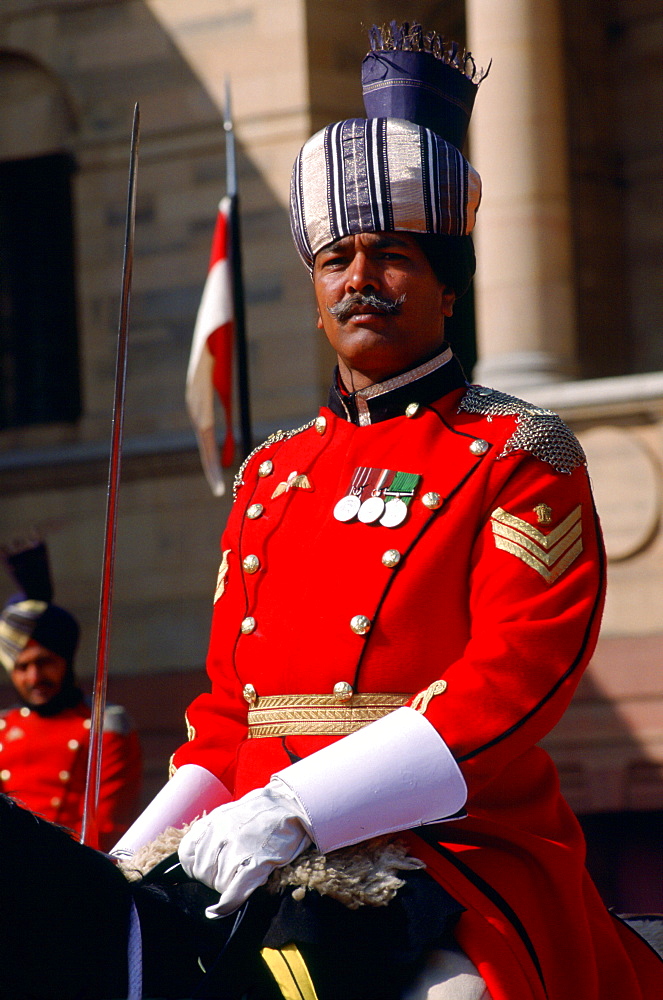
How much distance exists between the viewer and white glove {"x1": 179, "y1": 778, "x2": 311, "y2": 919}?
2.69 meters

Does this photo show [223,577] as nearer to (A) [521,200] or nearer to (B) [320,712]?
(B) [320,712]

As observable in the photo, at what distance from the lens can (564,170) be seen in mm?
10609

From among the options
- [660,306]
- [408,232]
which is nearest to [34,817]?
[408,232]

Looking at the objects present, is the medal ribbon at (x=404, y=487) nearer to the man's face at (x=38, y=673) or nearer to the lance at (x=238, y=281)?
the man's face at (x=38, y=673)

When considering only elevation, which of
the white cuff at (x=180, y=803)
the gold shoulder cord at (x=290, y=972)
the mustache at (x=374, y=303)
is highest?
the mustache at (x=374, y=303)

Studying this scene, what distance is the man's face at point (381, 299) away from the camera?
10.3 ft

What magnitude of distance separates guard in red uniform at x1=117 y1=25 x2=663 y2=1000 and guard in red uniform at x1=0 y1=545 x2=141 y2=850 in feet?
11.9

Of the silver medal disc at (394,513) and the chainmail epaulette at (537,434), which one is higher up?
the chainmail epaulette at (537,434)

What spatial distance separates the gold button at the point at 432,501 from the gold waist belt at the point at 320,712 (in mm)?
347

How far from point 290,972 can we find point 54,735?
180 inches

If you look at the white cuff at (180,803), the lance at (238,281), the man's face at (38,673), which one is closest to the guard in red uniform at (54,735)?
the man's face at (38,673)

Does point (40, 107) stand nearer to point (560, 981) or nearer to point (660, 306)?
point (660, 306)

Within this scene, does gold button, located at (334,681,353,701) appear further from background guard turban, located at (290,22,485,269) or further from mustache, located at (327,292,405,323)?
background guard turban, located at (290,22,485,269)

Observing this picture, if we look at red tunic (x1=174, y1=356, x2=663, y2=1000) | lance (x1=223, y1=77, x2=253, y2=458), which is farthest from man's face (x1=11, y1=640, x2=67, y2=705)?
red tunic (x1=174, y1=356, x2=663, y2=1000)
